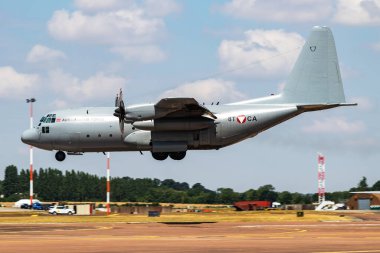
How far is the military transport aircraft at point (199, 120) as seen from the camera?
69375mm

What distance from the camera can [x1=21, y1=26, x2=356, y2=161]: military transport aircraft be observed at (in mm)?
69375

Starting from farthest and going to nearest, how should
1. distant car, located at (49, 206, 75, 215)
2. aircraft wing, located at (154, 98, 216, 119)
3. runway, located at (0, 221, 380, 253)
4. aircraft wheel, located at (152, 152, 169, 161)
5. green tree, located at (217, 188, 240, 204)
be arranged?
green tree, located at (217, 188, 240, 204) < distant car, located at (49, 206, 75, 215) < aircraft wheel, located at (152, 152, 169, 161) < aircraft wing, located at (154, 98, 216, 119) < runway, located at (0, 221, 380, 253)

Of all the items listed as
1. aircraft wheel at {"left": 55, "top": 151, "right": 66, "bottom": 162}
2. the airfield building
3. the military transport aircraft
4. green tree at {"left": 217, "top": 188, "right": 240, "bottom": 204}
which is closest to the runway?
the military transport aircraft

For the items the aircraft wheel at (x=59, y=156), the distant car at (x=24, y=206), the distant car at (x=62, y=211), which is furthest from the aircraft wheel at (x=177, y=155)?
the distant car at (x=24, y=206)

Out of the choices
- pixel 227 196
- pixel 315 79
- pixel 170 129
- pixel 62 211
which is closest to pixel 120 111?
pixel 170 129

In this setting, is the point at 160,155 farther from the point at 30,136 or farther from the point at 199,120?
the point at 30,136

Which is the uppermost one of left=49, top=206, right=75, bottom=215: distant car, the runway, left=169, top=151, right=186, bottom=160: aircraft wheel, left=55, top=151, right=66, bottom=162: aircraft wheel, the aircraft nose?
the aircraft nose

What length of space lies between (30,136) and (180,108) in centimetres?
1528

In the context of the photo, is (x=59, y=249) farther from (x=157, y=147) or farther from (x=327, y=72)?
(x=327, y=72)

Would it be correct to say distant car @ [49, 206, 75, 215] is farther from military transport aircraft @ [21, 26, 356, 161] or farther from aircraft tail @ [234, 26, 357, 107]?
aircraft tail @ [234, 26, 357, 107]

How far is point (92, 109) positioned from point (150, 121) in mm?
6185

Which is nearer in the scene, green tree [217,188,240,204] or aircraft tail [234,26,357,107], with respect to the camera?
aircraft tail [234,26,357,107]

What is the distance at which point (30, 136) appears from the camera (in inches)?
2876

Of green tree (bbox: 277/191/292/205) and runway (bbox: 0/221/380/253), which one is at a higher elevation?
green tree (bbox: 277/191/292/205)
